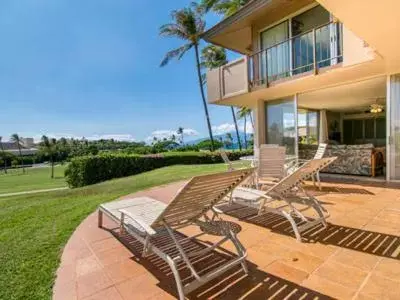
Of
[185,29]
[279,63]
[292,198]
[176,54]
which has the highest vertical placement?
[185,29]

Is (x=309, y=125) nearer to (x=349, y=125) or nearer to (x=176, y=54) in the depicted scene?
(x=349, y=125)

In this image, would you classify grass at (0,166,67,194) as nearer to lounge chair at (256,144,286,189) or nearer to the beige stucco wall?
lounge chair at (256,144,286,189)

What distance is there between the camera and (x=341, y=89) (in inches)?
364

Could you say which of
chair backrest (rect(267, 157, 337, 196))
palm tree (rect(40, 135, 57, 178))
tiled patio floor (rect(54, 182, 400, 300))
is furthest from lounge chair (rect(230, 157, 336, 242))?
palm tree (rect(40, 135, 57, 178))

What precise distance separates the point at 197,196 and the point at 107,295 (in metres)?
1.18

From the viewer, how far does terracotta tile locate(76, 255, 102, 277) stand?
8.92 feet

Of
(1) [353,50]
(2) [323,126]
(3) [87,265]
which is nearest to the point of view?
(3) [87,265]

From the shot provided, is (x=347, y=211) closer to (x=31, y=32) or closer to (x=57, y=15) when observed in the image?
(x=57, y=15)

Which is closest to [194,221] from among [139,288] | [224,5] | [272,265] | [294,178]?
[139,288]

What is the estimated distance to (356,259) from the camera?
107 inches

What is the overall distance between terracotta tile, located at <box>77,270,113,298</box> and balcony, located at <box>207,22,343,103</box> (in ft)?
22.8

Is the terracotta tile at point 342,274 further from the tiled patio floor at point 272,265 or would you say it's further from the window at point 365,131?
the window at point 365,131

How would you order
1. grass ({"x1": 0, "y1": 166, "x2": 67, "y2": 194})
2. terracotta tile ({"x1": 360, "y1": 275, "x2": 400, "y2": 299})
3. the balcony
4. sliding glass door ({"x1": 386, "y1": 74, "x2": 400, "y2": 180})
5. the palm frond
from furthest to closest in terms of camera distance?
1. grass ({"x1": 0, "y1": 166, "x2": 67, "y2": 194})
2. the palm frond
3. the balcony
4. sliding glass door ({"x1": 386, "y1": 74, "x2": 400, "y2": 180})
5. terracotta tile ({"x1": 360, "y1": 275, "x2": 400, "y2": 299})

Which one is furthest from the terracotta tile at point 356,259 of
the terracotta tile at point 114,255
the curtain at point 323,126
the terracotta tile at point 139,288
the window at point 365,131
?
the window at point 365,131
